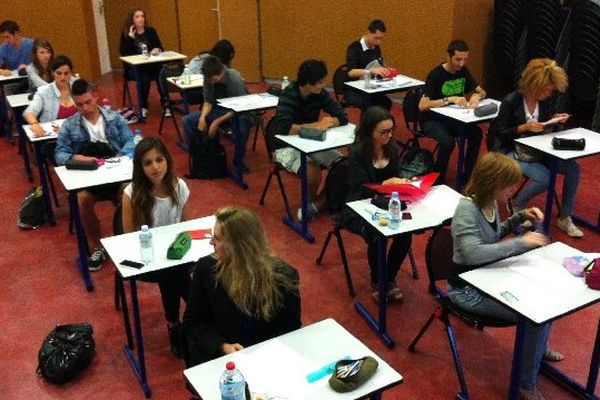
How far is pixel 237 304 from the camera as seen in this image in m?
2.59

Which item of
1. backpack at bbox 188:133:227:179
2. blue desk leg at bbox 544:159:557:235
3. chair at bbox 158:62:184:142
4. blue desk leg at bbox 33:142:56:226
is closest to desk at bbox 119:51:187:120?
chair at bbox 158:62:184:142

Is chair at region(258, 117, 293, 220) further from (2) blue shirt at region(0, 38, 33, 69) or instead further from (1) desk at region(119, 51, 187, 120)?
(2) blue shirt at region(0, 38, 33, 69)

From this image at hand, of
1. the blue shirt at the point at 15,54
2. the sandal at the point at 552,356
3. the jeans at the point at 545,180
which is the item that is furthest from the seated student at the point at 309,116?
the blue shirt at the point at 15,54

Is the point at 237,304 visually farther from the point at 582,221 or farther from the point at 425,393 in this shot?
the point at 582,221

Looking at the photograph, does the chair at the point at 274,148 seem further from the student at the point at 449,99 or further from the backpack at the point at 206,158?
the student at the point at 449,99

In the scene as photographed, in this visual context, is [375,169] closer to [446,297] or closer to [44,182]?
[446,297]

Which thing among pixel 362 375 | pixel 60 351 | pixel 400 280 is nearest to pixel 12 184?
pixel 60 351

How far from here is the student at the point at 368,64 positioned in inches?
269

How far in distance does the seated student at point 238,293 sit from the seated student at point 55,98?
348cm

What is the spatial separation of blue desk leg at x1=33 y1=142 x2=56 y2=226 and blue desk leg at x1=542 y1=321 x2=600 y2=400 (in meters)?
4.13

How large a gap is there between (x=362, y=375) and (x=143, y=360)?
64.8 inches

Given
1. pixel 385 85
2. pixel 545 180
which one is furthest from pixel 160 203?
pixel 385 85

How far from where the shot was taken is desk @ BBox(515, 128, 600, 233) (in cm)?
481

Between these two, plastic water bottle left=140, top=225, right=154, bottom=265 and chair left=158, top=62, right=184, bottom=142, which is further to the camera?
chair left=158, top=62, right=184, bottom=142
